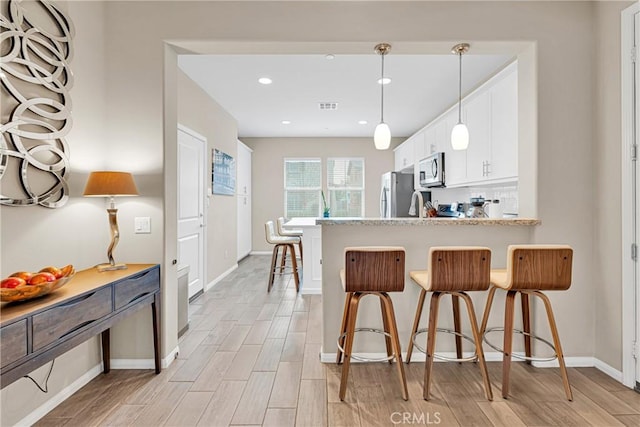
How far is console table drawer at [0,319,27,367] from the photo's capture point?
125cm

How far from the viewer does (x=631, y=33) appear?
6.83ft

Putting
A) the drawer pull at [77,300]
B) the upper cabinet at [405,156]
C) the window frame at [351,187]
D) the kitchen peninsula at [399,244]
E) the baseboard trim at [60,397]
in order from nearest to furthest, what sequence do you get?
the drawer pull at [77,300] < the baseboard trim at [60,397] < the kitchen peninsula at [399,244] < the upper cabinet at [405,156] < the window frame at [351,187]

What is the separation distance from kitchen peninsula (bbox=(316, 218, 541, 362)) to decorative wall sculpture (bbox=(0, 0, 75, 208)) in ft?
5.57

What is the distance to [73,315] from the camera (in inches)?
63.3

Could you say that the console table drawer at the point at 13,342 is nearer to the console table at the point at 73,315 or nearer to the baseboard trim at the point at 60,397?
the console table at the point at 73,315

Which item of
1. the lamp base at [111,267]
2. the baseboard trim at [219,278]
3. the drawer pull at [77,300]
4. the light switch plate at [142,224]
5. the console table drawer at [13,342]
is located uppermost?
the light switch plate at [142,224]

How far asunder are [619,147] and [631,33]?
71 centimetres

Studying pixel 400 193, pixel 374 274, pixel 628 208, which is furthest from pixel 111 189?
pixel 400 193

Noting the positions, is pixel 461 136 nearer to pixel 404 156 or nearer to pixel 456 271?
pixel 456 271

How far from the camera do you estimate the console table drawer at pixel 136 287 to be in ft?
6.41

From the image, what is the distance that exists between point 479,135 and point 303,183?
182 inches

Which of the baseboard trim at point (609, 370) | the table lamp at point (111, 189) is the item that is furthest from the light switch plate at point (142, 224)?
the baseboard trim at point (609, 370)

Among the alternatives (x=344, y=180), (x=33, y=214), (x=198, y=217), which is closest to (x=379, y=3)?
(x=33, y=214)

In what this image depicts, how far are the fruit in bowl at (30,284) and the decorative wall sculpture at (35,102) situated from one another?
0.43 meters
